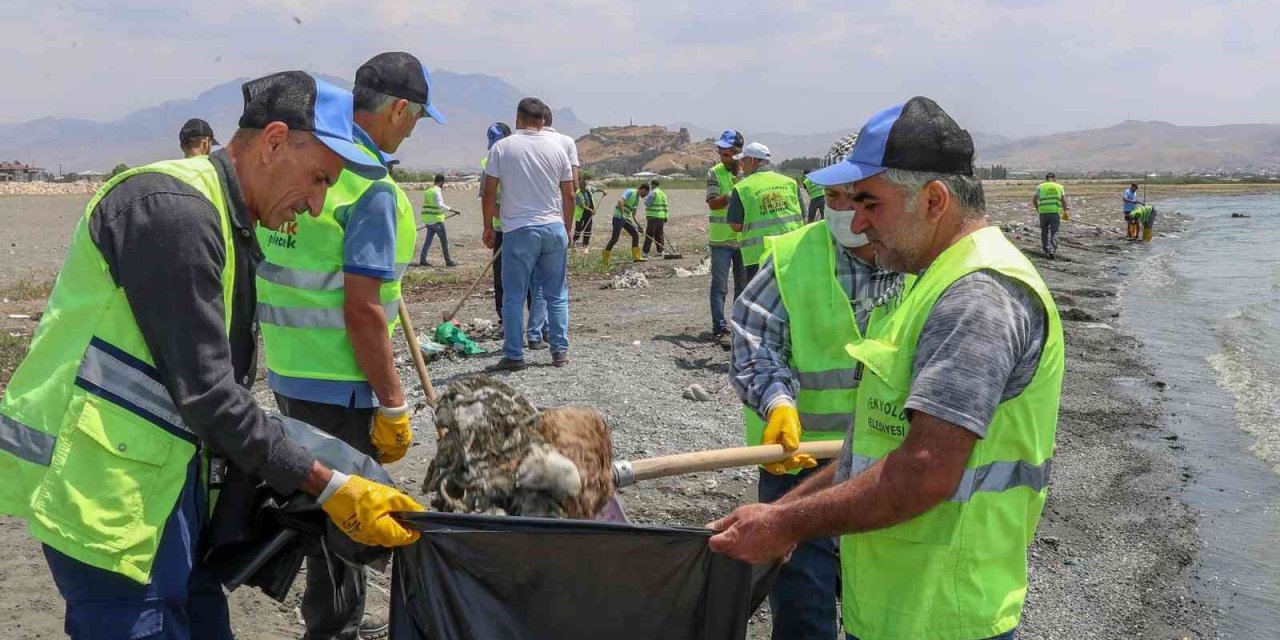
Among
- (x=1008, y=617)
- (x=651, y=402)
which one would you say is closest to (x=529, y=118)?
(x=651, y=402)

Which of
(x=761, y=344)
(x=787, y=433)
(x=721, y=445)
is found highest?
(x=761, y=344)

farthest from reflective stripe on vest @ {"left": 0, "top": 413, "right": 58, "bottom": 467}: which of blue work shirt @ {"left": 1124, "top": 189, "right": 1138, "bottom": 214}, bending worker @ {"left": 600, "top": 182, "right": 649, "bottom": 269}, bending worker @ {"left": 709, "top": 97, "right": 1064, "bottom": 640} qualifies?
blue work shirt @ {"left": 1124, "top": 189, "right": 1138, "bottom": 214}

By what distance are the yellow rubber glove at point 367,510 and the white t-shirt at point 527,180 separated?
5460mm

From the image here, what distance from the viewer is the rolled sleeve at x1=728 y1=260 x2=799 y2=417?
10.6ft

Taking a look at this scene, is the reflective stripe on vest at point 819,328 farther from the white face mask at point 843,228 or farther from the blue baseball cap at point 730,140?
the blue baseball cap at point 730,140

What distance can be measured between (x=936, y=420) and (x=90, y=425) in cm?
169

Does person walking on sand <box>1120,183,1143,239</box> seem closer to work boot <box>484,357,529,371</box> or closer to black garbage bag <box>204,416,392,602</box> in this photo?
work boot <box>484,357,529,371</box>

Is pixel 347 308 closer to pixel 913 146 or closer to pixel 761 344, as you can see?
pixel 761 344

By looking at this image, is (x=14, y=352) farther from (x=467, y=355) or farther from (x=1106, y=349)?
(x=1106, y=349)

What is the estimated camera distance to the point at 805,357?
3.27 metres

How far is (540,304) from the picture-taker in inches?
354

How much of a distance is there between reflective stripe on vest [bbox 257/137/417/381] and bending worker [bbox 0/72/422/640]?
3.41 ft

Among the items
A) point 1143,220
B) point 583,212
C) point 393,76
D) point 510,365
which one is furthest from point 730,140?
point 1143,220

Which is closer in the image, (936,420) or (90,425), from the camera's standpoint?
(936,420)
